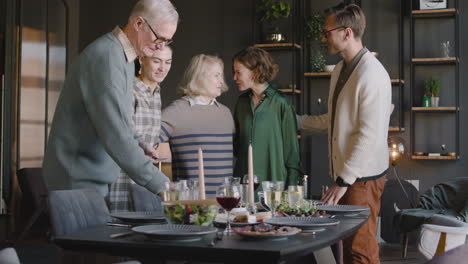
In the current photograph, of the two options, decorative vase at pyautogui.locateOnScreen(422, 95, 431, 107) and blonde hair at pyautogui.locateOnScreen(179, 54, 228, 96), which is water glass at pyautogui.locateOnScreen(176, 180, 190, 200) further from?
decorative vase at pyautogui.locateOnScreen(422, 95, 431, 107)

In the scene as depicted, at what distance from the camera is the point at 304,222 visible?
2.23 metres

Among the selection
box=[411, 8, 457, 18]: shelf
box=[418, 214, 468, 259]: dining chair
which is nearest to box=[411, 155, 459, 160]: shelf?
box=[411, 8, 457, 18]: shelf

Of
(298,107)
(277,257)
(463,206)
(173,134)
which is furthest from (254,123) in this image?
(298,107)

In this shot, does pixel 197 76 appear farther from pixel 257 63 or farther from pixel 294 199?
pixel 294 199

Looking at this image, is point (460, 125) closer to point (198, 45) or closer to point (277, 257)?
point (198, 45)

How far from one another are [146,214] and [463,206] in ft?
14.1

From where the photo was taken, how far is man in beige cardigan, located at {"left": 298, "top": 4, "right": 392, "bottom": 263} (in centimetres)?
328

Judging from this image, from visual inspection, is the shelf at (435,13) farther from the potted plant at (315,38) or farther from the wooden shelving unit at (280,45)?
the wooden shelving unit at (280,45)

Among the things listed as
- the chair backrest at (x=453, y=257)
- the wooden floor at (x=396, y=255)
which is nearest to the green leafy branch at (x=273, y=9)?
the wooden floor at (x=396, y=255)

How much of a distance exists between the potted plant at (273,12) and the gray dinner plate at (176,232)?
18.9 ft

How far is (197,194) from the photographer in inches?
86.1

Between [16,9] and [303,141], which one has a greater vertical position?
[16,9]

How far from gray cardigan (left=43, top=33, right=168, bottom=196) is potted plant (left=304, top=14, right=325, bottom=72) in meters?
5.16

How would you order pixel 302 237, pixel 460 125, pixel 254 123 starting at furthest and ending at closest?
1. pixel 460 125
2. pixel 254 123
3. pixel 302 237
